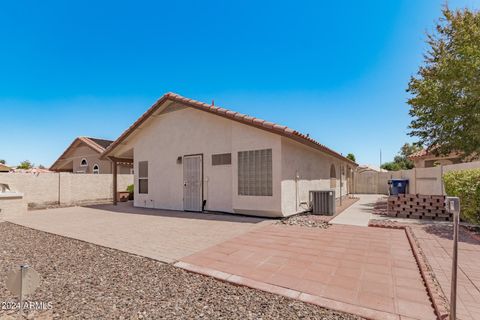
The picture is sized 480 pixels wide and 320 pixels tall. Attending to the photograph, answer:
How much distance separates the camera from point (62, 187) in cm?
1617

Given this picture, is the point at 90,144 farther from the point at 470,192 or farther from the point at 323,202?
the point at 470,192

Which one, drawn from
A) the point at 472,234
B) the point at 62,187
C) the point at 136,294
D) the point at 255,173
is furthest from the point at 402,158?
the point at 136,294

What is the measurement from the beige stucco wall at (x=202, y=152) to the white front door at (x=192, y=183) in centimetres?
27

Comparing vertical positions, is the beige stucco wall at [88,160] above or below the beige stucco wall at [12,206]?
above

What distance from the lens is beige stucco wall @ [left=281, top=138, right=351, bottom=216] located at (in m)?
8.87

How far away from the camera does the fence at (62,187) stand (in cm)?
1457

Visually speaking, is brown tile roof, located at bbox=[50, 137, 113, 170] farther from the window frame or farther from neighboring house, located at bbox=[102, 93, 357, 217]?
the window frame

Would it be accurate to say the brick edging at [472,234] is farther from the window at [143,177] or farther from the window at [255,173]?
the window at [143,177]

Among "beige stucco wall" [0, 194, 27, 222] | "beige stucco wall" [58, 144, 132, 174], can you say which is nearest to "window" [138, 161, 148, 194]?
"beige stucco wall" [0, 194, 27, 222]

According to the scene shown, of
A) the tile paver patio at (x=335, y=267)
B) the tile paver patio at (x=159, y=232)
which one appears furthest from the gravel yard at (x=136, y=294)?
the tile paver patio at (x=159, y=232)

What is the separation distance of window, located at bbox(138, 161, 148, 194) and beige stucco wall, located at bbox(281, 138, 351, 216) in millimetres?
8034

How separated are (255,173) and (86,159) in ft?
71.7

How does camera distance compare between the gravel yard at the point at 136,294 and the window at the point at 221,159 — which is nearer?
the gravel yard at the point at 136,294

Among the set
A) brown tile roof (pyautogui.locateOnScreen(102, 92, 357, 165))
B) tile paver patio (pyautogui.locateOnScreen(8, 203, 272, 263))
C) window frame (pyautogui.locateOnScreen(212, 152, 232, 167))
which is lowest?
tile paver patio (pyautogui.locateOnScreen(8, 203, 272, 263))
